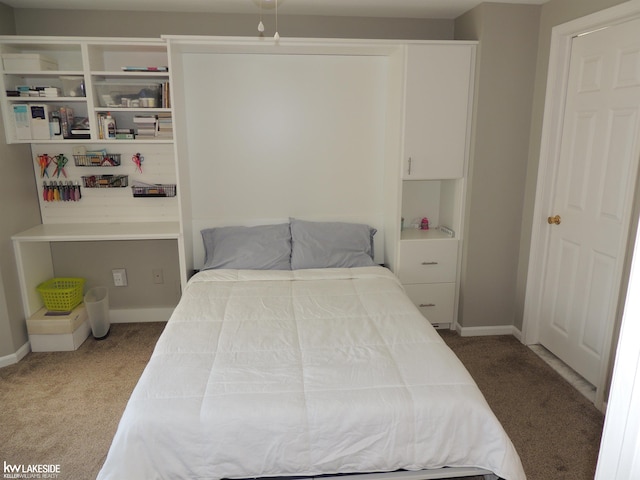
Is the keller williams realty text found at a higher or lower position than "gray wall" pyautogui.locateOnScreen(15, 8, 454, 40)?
lower

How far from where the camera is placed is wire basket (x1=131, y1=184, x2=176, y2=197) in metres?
3.48

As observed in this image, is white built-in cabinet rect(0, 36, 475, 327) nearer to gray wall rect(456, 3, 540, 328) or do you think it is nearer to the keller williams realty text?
gray wall rect(456, 3, 540, 328)

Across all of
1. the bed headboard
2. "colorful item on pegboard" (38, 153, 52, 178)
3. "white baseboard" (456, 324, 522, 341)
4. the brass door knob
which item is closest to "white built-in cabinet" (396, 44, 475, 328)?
"white baseboard" (456, 324, 522, 341)

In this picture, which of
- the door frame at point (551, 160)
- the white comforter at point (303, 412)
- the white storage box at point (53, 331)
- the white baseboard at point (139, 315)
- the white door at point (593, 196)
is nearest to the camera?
the white comforter at point (303, 412)

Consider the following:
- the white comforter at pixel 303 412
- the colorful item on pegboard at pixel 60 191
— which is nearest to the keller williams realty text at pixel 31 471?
the white comforter at pixel 303 412

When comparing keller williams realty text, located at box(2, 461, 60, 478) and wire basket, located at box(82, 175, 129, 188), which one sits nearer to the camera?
keller williams realty text, located at box(2, 461, 60, 478)

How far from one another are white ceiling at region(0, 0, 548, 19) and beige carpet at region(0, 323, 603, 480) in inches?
91.1

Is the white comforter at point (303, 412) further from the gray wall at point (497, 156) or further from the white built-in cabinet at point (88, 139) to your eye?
the white built-in cabinet at point (88, 139)

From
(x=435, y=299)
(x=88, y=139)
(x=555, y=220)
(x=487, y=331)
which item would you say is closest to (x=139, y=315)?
(x=88, y=139)

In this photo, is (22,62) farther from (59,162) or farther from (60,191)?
(60,191)

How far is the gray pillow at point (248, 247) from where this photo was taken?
330 centimetres

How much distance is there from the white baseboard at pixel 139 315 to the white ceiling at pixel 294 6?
2.21 m

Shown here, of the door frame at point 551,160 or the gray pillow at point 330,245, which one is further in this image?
the gray pillow at point 330,245

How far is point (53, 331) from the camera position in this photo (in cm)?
318
